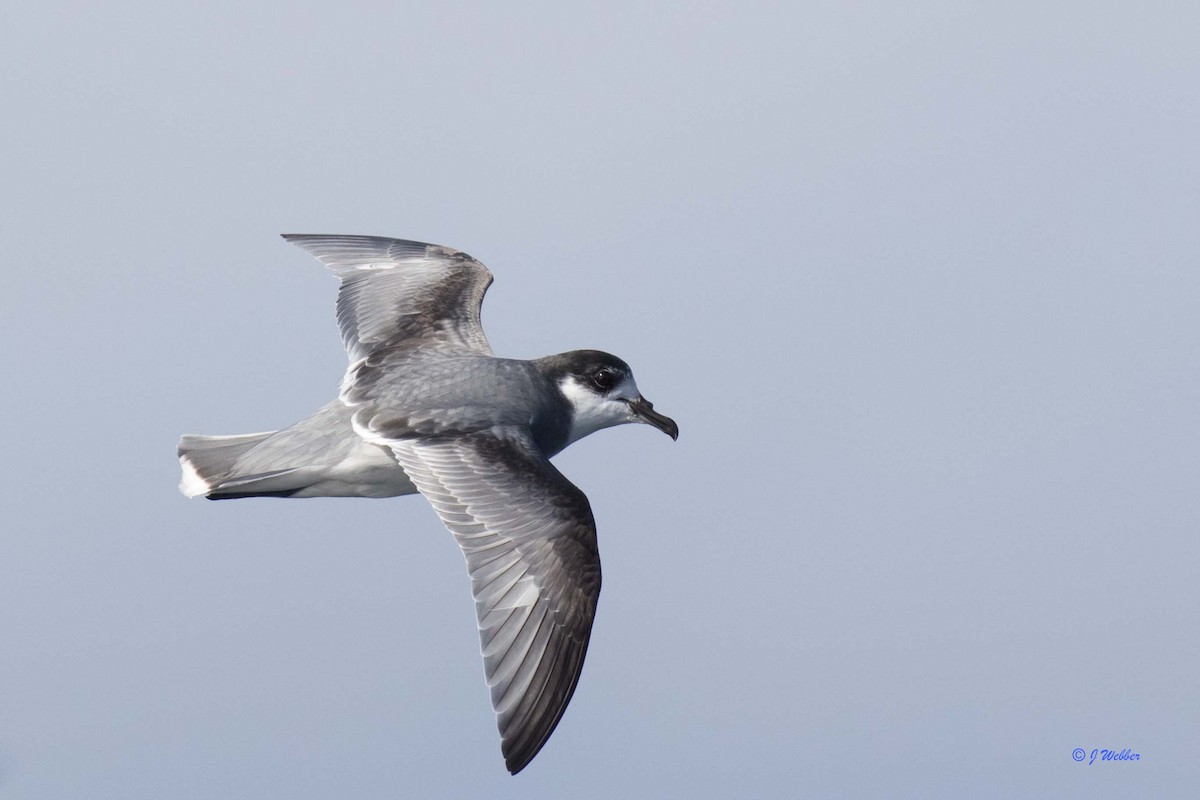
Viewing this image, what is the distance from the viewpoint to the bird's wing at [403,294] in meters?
10.8

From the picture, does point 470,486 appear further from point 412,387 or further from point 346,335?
point 346,335

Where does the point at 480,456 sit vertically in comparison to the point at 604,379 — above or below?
below

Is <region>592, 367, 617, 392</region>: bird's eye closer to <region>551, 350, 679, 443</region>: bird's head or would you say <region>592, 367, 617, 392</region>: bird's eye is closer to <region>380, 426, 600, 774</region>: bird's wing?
<region>551, 350, 679, 443</region>: bird's head

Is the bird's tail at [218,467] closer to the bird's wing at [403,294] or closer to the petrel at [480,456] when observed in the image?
the petrel at [480,456]

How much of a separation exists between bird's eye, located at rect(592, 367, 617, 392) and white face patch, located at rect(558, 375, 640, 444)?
1.9 inches

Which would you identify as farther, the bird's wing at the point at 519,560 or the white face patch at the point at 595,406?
the white face patch at the point at 595,406

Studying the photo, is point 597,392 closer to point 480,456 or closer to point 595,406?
point 595,406

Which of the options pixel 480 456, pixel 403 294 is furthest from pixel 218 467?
pixel 403 294

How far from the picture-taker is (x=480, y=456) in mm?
8789

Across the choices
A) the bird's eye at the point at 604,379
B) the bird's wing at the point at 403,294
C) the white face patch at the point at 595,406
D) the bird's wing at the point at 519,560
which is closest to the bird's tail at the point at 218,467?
the bird's wing at the point at 519,560

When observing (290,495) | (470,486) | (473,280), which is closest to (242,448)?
(290,495)

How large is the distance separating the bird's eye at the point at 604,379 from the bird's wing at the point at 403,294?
3.93 ft

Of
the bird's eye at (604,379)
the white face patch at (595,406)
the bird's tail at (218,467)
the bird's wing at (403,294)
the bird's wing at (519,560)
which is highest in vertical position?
the bird's wing at (403,294)

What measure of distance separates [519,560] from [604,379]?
6.79 ft
